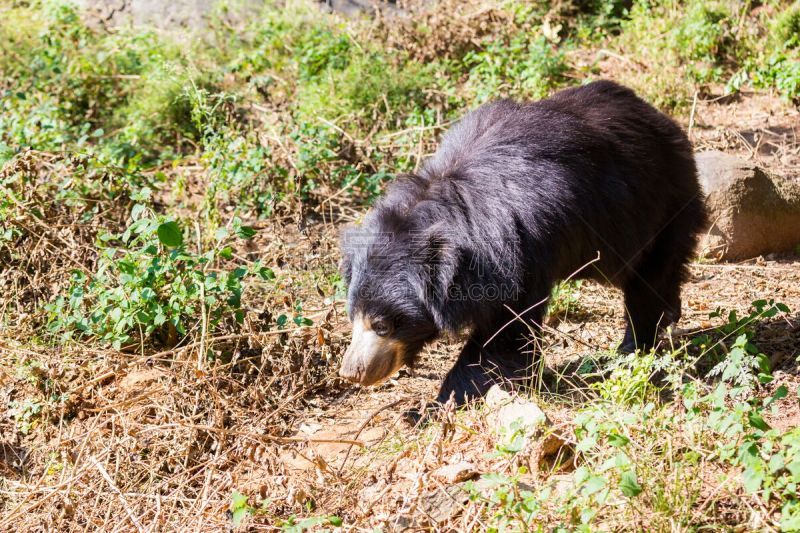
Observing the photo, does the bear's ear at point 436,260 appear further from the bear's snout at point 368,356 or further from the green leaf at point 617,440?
the green leaf at point 617,440

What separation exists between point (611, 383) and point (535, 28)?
18.9 ft

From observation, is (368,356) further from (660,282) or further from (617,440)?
(660,282)

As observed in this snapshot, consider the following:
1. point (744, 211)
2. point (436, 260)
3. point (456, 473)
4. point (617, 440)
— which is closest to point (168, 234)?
point (436, 260)

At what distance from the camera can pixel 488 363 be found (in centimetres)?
405

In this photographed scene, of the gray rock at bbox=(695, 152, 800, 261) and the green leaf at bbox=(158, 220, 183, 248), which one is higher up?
the green leaf at bbox=(158, 220, 183, 248)

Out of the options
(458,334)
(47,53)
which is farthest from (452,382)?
(47,53)

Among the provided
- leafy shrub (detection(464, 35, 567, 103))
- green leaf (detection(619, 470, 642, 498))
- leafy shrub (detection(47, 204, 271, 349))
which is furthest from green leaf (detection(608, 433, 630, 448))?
leafy shrub (detection(464, 35, 567, 103))

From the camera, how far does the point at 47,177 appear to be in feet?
20.1

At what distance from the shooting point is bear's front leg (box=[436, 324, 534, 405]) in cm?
402

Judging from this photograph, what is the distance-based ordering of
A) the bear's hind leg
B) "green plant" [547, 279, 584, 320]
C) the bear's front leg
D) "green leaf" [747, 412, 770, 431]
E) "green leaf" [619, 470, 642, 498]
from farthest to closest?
"green plant" [547, 279, 584, 320] < the bear's hind leg < the bear's front leg < "green leaf" [747, 412, 770, 431] < "green leaf" [619, 470, 642, 498]

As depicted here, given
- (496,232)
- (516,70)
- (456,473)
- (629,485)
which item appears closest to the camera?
(629,485)

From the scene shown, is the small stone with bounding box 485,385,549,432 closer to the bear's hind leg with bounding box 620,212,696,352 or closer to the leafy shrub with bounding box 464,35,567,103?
the bear's hind leg with bounding box 620,212,696,352

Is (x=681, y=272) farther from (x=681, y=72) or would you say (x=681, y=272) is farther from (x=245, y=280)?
(x=681, y=72)

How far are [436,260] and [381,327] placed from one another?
0.45m
